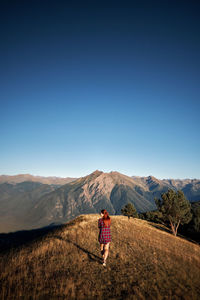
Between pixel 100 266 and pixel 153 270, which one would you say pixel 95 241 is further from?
pixel 153 270

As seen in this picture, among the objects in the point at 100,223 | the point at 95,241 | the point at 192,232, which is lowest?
the point at 192,232

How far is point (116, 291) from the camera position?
788 cm

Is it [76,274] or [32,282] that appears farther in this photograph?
[76,274]

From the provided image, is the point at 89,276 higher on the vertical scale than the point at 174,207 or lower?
higher

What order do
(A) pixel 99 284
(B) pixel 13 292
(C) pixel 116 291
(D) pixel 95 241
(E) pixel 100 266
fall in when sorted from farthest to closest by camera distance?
(D) pixel 95 241 → (E) pixel 100 266 → (A) pixel 99 284 → (C) pixel 116 291 → (B) pixel 13 292

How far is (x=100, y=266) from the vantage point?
1064 cm

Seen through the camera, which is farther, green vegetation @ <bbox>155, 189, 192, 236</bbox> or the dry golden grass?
green vegetation @ <bbox>155, 189, 192, 236</bbox>

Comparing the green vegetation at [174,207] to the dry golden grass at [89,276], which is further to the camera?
the green vegetation at [174,207]

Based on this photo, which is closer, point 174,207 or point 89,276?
point 89,276

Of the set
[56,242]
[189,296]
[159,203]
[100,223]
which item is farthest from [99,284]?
[159,203]

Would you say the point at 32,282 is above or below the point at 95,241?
above

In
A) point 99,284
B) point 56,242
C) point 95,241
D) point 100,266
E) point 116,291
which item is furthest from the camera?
point 95,241

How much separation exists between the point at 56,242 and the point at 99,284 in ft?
28.2

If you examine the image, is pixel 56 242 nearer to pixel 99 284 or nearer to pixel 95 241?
pixel 95 241
